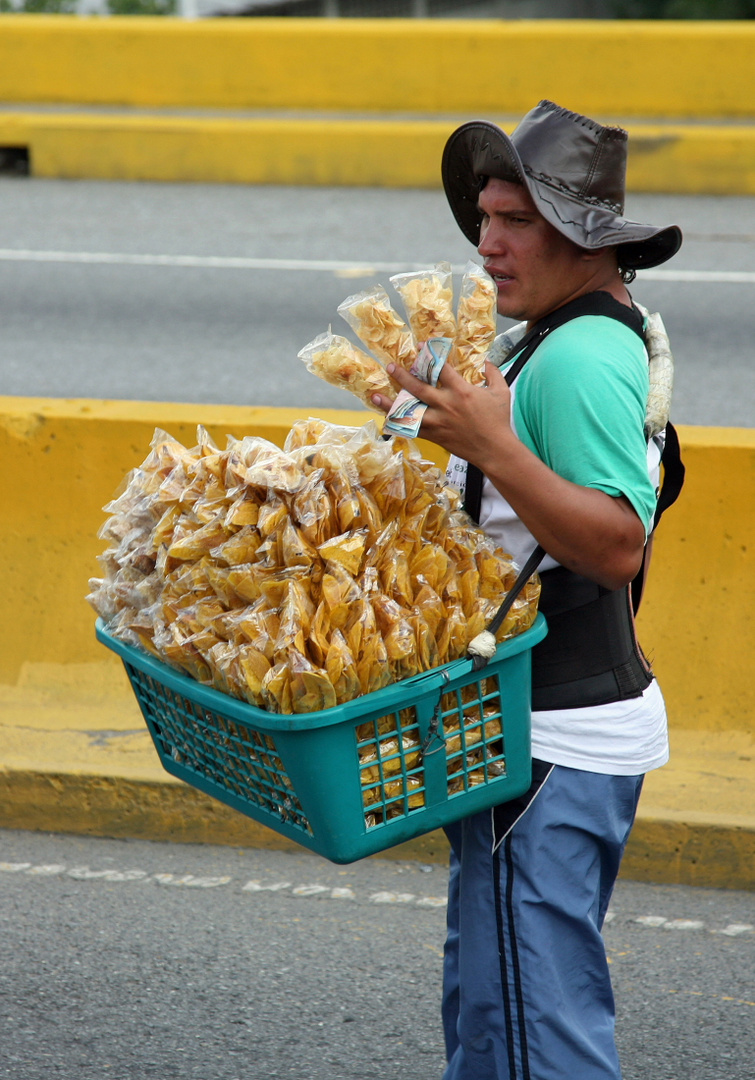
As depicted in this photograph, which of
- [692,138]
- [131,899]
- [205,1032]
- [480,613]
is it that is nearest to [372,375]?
[480,613]

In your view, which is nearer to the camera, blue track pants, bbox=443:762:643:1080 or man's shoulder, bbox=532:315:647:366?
man's shoulder, bbox=532:315:647:366

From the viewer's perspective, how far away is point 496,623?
6.88ft

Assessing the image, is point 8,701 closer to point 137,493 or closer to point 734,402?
point 137,493

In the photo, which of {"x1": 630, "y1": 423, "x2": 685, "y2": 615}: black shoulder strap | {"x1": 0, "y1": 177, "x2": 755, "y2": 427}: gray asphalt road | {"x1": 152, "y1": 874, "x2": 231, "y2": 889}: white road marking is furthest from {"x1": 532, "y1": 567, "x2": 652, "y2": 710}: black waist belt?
{"x1": 0, "y1": 177, "x2": 755, "y2": 427}: gray asphalt road

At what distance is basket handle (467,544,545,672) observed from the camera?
2.07m

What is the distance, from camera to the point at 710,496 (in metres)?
3.90

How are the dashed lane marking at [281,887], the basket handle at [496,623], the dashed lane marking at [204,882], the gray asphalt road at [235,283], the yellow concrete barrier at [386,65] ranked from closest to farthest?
the basket handle at [496,623]
the dashed lane marking at [281,887]
the dashed lane marking at [204,882]
the gray asphalt road at [235,283]
the yellow concrete barrier at [386,65]

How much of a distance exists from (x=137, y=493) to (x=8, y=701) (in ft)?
7.34

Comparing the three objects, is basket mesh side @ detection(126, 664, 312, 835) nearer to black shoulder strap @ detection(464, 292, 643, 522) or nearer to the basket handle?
the basket handle

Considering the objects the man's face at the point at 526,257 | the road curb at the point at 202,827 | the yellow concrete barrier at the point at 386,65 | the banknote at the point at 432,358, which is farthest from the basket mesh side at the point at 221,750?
the yellow concrete barrier at the point at 386,65

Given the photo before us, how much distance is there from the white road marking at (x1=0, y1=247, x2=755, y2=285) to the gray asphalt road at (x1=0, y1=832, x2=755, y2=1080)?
6.78 m

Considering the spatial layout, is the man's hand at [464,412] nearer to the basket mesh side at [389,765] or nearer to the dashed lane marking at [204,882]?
the basket mesh side at [389,765]

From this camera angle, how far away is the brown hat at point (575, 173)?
2127 millimetres

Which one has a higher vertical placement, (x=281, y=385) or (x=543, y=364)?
(x=543, y=364)
